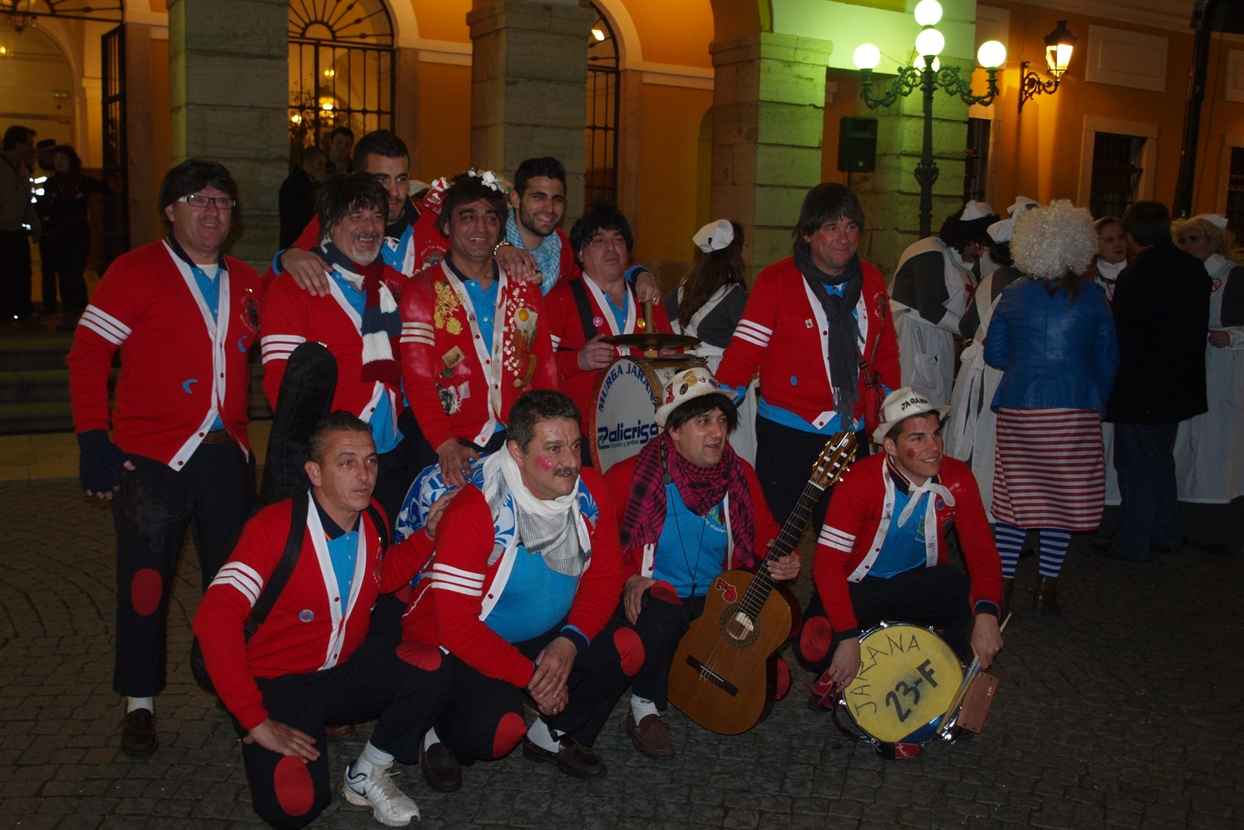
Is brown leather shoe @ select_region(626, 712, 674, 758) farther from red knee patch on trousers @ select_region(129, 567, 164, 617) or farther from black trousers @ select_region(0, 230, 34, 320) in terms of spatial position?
black trousers @ select_region(0, 230, 34, 320)

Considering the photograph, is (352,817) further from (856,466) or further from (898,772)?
(856,466)

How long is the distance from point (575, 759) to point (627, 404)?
165cm

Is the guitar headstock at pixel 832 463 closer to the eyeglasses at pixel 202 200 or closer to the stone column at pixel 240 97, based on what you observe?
the eyeglasses at pixel 202 200

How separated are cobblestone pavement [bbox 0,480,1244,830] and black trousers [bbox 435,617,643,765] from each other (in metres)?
0.20

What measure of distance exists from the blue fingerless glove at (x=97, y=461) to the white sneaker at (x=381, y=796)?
134 centimetres

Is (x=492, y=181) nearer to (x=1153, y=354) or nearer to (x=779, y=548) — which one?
(x=779, y=548)

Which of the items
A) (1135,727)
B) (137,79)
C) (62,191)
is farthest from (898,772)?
(137,79)

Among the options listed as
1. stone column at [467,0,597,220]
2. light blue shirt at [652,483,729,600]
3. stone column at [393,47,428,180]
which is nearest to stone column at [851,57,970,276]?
stone column at [467,0,597,220]

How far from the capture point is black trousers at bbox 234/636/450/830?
3.62 m

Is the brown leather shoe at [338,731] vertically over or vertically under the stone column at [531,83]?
under

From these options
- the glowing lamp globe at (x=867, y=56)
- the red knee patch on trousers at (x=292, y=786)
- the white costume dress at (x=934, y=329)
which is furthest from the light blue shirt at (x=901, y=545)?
the glowing lamp globe at (x=867, y=56)

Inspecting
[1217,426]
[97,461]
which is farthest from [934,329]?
[97,461]

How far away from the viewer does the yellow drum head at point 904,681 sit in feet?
14.2

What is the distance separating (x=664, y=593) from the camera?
4449 mm
